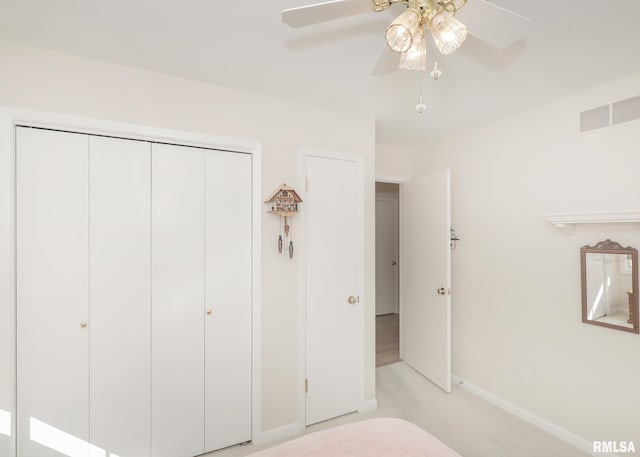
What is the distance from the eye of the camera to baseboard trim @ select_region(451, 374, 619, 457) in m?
1.96

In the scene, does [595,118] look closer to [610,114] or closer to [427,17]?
[610,114]

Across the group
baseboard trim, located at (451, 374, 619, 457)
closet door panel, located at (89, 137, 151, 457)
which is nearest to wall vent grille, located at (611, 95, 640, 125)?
baseboard trim, located at (451, 374, 619, 457)

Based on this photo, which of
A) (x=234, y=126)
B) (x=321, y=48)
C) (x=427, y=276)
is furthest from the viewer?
(x=427, y=276)

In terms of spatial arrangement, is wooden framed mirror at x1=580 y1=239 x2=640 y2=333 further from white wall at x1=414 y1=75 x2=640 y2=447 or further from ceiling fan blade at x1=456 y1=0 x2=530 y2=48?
ceiling fan blade at x1=456 y1=0 x2=530 y2=48

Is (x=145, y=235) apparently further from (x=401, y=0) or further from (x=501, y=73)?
A: (x=501, y=73)

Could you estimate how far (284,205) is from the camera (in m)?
2.03

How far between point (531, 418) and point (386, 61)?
2775 millimetres

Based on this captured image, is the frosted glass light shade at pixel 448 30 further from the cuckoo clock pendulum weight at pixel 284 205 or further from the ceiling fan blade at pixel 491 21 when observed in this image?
the cuckoo clock pendulum weight at pixel 284 205

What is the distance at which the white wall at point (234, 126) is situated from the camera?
153 cm

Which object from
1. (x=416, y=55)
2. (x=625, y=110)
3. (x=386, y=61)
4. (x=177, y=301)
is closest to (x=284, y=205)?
(x=177, y=301)

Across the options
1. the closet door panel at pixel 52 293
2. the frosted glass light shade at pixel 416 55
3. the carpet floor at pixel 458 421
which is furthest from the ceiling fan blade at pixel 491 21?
the carpet floor at pixel 458 421

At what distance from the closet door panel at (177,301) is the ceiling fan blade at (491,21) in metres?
1.65

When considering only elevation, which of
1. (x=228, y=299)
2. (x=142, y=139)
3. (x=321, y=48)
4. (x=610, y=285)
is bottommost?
(x=228, y=299)

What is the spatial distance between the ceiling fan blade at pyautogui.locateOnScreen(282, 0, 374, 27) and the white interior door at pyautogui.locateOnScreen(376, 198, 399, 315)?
14.6 feet
